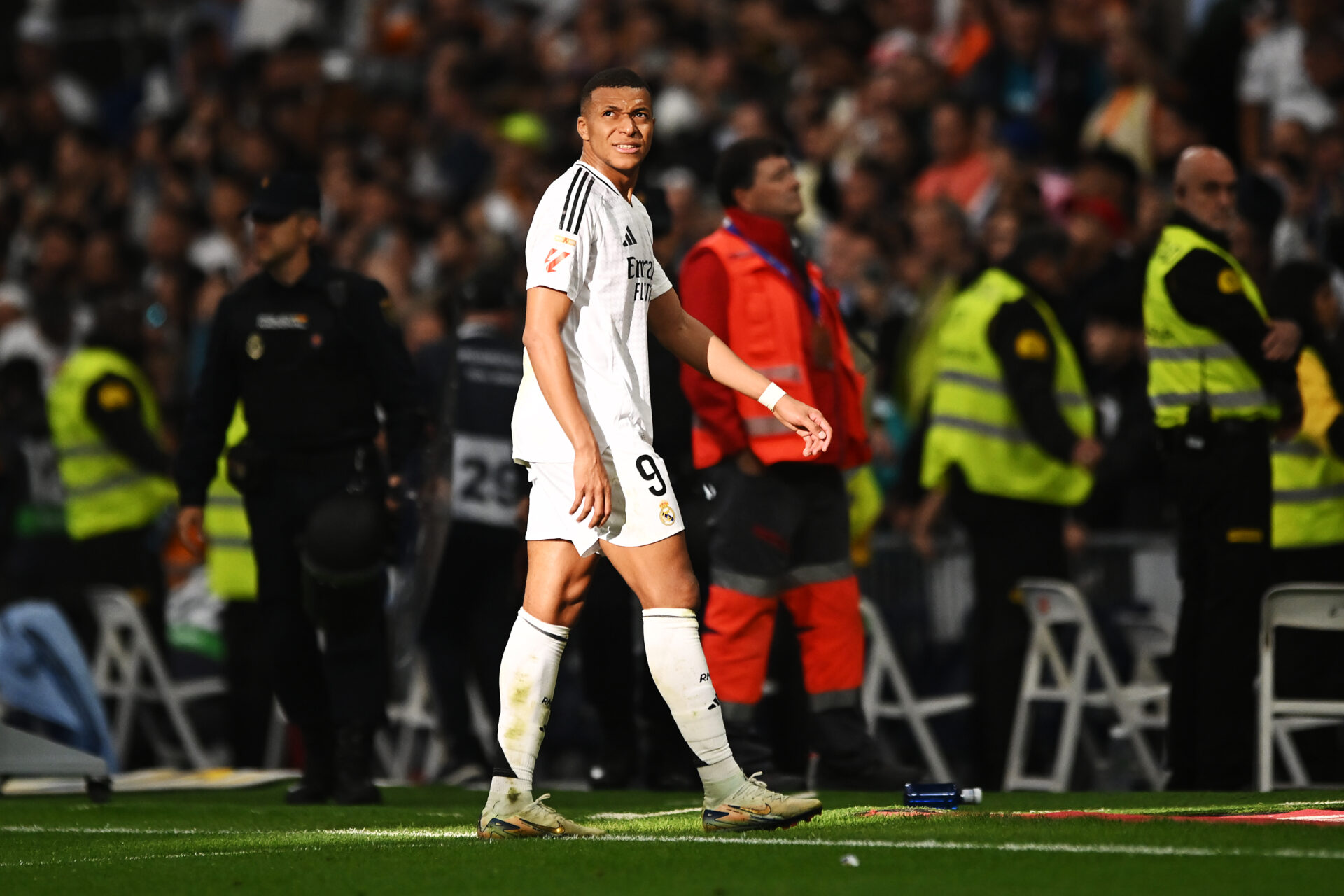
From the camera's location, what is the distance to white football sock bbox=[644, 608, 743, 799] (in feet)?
20.5

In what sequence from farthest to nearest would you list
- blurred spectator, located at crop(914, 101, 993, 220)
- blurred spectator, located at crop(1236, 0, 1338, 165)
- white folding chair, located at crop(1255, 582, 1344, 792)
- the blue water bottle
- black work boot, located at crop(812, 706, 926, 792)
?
blurred spectator, located at crop(914, 101, 993, 220), blurred spectator, located at crop(1236, 0, 1338, 165), black work boot, located at crop(812, 706, 926, 792), white folding chair, located at crop(1255, 582, 1344, 792), the blue water bottle

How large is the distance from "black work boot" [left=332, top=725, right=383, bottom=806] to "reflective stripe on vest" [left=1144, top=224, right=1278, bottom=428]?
11.4 ft

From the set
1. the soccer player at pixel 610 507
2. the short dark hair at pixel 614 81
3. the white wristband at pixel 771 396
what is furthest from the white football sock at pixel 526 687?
the short dark hair at pixel 614 81

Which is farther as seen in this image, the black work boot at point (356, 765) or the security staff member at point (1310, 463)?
the security staff member at point (1310, 463)

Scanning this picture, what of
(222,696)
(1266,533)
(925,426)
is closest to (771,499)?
(1266,533)

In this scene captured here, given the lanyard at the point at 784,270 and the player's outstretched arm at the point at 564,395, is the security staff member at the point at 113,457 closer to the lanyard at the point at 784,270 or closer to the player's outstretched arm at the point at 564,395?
the lanyard at the point at 784,270

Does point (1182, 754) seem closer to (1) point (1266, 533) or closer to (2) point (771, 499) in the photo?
(1) point (1266, 533)

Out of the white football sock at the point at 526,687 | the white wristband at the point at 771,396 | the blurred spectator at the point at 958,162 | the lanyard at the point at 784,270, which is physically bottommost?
the white football sock at the point at 526,687

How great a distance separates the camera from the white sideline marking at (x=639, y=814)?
7293mm

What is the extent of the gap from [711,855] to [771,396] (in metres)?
1.42

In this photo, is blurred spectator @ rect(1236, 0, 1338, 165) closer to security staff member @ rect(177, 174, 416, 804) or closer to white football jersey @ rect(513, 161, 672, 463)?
security staff member @ rect(177, 174, 416, 804)

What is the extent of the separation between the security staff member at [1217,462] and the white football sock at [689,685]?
301cm

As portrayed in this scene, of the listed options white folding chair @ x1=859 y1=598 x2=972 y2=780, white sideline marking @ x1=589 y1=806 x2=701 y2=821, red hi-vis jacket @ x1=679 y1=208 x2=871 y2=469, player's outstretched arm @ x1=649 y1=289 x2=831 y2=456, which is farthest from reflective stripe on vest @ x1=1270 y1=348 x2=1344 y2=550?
player's outstretched arm @ x1=649 y1=289 x2=831 y2=456

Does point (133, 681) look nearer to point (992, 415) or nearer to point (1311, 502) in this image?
point (992, 415)
